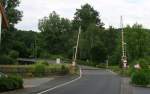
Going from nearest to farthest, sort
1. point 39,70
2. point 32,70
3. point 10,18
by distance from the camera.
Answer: point 32,70, point 39,70, point 10,18

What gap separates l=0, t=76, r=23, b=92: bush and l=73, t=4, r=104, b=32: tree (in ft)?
432

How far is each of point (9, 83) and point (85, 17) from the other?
137 meters

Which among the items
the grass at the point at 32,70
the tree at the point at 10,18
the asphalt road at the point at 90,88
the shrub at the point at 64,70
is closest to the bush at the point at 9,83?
the asphalt road at the point at 90,88

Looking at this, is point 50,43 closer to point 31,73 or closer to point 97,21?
point 97,21

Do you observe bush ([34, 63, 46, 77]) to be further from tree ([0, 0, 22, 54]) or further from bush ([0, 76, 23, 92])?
bush ([0, 76, 23, 92])

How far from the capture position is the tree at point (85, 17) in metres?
169

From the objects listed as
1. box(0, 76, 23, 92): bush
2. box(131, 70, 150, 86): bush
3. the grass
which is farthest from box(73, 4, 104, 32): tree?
box(0, 76, 23, 92): bush

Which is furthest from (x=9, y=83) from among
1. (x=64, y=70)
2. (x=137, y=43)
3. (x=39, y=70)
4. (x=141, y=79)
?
(x=137, y=43)

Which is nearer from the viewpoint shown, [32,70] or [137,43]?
[32,70]

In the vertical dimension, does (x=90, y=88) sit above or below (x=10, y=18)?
below

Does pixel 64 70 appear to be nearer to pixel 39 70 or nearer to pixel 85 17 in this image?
pixel 39 70

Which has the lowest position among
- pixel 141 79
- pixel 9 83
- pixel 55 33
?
pixel 9 83

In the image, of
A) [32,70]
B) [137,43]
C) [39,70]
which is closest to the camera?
[32,70]

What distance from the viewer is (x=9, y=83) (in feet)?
113
